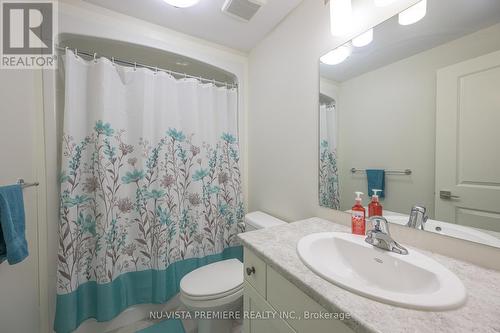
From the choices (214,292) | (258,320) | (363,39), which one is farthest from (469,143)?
(214,292)

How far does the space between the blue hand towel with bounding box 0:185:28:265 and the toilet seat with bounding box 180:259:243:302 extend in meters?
0.82

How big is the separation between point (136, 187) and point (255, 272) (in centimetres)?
106

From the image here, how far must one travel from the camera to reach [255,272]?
2.81ft

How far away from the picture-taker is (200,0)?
1.29 metres

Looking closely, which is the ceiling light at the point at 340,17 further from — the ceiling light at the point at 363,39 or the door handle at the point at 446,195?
the door handle at the point at 446,195

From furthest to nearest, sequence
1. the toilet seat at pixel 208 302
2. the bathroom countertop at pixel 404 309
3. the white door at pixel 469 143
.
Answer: the toilet seat at pixel 208 302, the white door at pixel 469 143, the bathroom countertop at pixel 404 309

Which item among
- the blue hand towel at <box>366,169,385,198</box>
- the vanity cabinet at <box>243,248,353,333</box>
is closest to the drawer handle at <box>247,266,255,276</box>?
the vanity cabinet at <box>243,248,353,333</box>

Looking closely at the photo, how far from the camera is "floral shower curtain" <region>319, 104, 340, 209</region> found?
46.7 inches

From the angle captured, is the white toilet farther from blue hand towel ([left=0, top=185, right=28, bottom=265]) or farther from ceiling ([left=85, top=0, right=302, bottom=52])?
ceiling ([left=85, top=0, right=302, bottom=52])

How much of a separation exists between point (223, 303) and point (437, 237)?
1096 millimetres

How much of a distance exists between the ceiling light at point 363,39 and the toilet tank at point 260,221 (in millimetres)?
1180

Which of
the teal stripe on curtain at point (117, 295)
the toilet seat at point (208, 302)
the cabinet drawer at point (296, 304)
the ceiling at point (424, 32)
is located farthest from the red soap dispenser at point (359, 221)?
the teal stripe on curtain at point (117, 295)

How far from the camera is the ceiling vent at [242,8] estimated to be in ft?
4.18

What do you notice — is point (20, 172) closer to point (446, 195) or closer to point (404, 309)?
point (404, 309)
